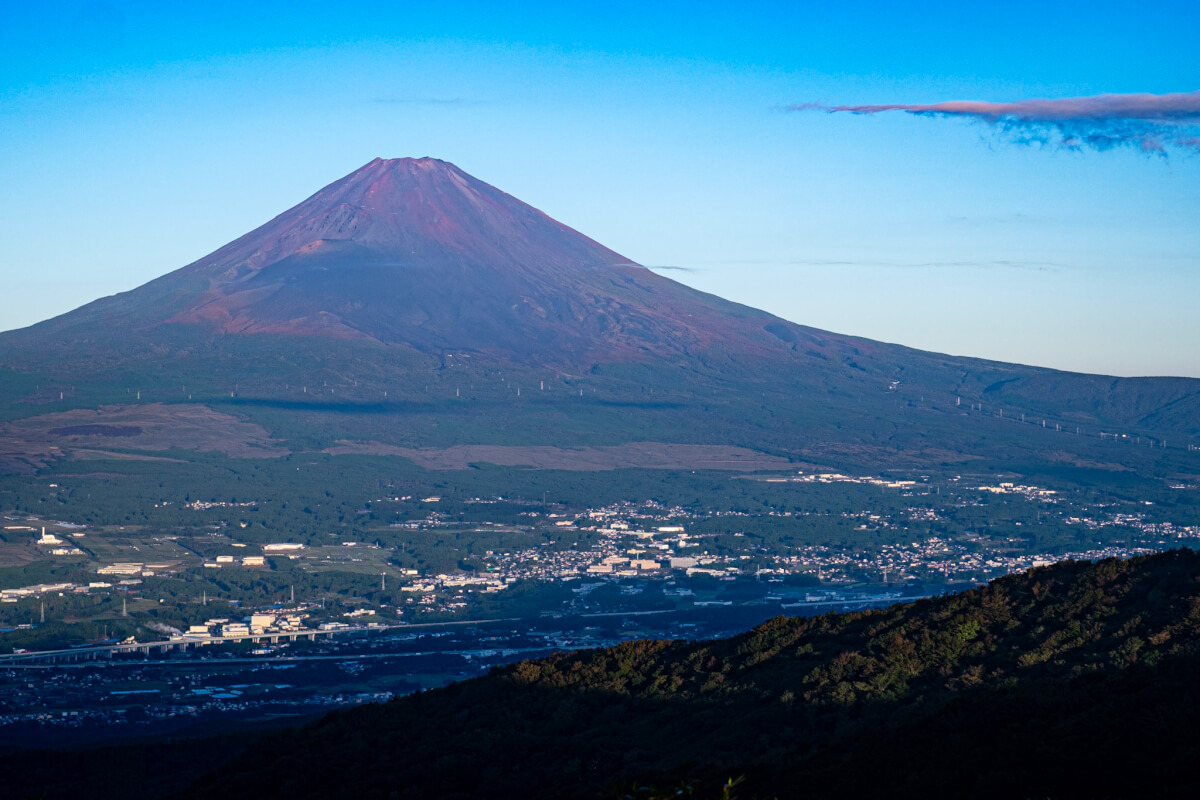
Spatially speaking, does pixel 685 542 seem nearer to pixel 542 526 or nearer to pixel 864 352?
pixel 542 526

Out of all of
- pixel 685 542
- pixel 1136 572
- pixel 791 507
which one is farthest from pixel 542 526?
pixel 1136 572

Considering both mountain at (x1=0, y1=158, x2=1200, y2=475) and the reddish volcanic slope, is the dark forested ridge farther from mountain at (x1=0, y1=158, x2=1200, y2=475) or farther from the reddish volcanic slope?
the reddish volcanic slope

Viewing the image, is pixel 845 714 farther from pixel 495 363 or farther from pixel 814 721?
pixel 495 363

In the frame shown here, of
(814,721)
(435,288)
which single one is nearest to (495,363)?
(435,288)

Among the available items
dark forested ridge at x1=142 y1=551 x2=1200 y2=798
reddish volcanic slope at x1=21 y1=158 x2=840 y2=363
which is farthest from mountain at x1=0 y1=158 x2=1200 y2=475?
dark forested ridge at x1=142 y1=551 x2=1200 y2=798

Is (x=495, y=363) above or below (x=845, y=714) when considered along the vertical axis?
above

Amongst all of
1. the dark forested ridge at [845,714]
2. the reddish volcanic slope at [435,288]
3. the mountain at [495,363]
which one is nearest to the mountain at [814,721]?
the dark forested ridge at [845,714]

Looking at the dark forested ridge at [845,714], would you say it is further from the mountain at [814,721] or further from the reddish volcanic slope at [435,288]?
the reddish volcanic slope at [435,288]
